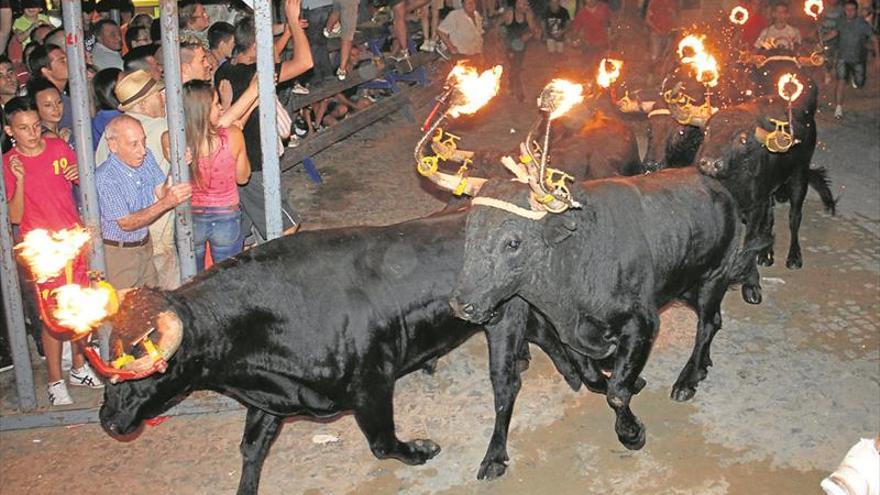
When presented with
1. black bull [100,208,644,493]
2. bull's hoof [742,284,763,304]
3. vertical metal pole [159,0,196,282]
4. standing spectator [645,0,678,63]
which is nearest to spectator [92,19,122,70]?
vertical metal pole [159,0,196,282]

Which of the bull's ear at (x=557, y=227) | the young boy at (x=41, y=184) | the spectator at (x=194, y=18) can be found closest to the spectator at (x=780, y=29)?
the spectator at (x=194, y=18)

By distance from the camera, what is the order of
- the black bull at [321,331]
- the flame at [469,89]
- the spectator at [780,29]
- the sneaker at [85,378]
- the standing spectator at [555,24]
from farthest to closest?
the standing spectator at [555,24], the spectator at [780,29], the sneaker at [85,378], the flame at [469,89], the black bull at [321,331]

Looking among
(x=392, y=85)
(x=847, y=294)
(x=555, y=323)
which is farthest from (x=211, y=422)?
(x=392, y=85)

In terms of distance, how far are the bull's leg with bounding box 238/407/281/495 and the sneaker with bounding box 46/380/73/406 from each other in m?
1.85

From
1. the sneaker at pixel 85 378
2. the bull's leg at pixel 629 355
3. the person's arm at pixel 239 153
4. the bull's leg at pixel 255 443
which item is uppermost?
the person's arm at pixel 239 153

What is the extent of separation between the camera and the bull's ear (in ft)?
16.5

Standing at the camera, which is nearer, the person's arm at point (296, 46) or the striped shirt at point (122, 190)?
the striped shirt at point (122, 190)

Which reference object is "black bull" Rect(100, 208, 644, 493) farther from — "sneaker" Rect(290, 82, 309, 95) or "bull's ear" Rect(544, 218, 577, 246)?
"sneaker" Rect(290, 82, 309, 95)

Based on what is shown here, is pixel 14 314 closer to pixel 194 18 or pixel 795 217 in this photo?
pixel 194 18

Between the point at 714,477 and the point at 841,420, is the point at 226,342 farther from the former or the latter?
the point at 841,420

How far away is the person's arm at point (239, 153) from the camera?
6492 millimetres

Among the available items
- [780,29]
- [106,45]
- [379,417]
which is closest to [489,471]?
[379,417]

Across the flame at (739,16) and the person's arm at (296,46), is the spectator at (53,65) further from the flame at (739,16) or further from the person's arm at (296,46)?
the flame at (739,16)

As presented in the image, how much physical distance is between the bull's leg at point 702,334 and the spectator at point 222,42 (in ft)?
15.9
